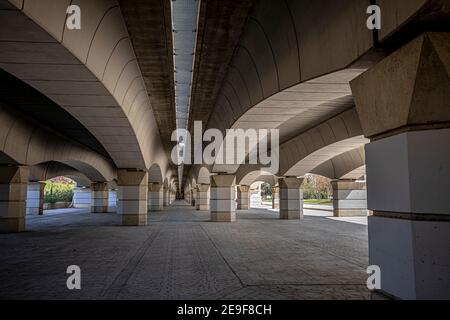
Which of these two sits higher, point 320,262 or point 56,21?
point 56,21

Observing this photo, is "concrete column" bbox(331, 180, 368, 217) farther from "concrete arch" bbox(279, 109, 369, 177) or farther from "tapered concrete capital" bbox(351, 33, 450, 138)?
"tapered concrete capital" bbox(351, 33, 450, 138)

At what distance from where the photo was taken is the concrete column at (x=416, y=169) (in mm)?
4707

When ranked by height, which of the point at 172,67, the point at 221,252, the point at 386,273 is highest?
the point at 172,67

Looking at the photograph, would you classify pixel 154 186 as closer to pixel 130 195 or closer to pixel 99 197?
pixel 99 197

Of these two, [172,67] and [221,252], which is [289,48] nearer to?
[172,67]

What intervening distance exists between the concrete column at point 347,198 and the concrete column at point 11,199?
932 inches

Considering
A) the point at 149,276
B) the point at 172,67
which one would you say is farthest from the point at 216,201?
the point at 149,276

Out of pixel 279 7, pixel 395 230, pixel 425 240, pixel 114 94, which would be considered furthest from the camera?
pixel 114 94

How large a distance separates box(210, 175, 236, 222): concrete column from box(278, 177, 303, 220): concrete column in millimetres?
5051

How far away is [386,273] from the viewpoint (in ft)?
18.2

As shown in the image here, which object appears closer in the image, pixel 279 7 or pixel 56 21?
pixel 56 21

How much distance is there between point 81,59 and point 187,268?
18.0ft

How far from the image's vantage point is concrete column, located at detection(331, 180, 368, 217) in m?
31.6
